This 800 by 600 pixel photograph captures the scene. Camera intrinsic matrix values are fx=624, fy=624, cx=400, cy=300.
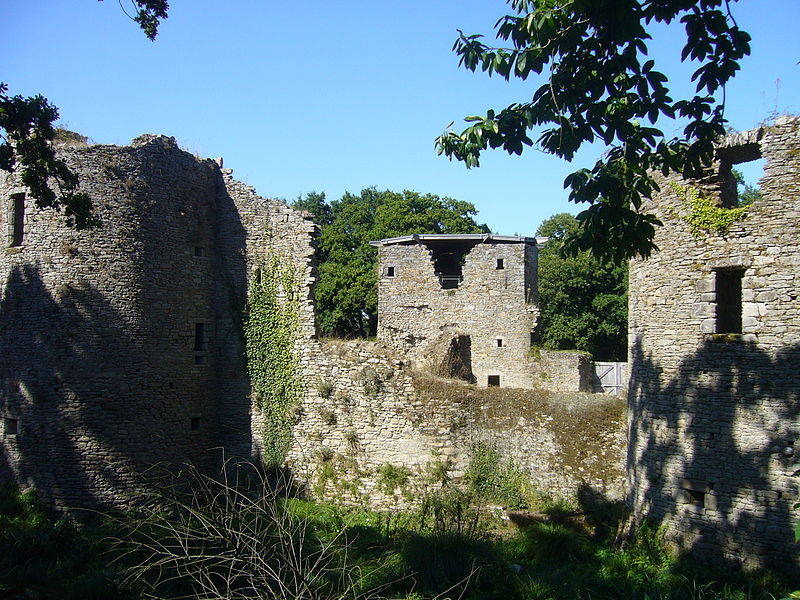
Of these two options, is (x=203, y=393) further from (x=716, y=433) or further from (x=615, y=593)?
(x=716, y=433)

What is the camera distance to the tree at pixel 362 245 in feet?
129

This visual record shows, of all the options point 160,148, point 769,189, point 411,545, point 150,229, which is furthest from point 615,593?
point 160,148

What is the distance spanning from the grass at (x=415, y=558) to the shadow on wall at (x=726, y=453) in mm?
436

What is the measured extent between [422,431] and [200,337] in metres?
5.93

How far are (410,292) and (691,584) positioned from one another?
18.4 metres

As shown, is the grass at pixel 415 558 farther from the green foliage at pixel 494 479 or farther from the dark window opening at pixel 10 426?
the dark window opening at pixel 10 426

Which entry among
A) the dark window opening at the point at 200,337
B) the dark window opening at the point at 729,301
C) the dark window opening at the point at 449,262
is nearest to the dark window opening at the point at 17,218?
the dark window opening at the point at 200,337

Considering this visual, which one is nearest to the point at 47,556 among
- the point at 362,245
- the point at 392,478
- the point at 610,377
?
the point at 392,478

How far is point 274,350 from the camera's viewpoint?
48.8 feet

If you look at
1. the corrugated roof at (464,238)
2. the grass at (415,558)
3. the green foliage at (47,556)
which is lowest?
the green foliage at (47,556)

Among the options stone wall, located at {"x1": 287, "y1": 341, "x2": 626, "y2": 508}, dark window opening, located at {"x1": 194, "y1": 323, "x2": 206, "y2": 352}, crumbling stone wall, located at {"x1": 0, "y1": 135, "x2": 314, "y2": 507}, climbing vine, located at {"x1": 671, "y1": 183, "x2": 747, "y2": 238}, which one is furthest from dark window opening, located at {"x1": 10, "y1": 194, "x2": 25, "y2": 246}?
climbing vine, located at {"x1": 671, "y1": 183, "x2": 747, "y2": 238}

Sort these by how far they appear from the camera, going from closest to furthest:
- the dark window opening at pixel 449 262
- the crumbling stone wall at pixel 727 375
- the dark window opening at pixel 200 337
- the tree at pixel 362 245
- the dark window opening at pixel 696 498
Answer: the crumbling stone wall at pixel 727 375 < the dark window opening at pixel 696 498 < the dark window opening at pixel 200 337 < the dark window opening at pixel 449 262 < the tree at pixel 362 245

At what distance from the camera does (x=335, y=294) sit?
3962 centimetres

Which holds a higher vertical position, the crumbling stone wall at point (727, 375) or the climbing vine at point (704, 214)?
the climbing vine at point (704, 214)
